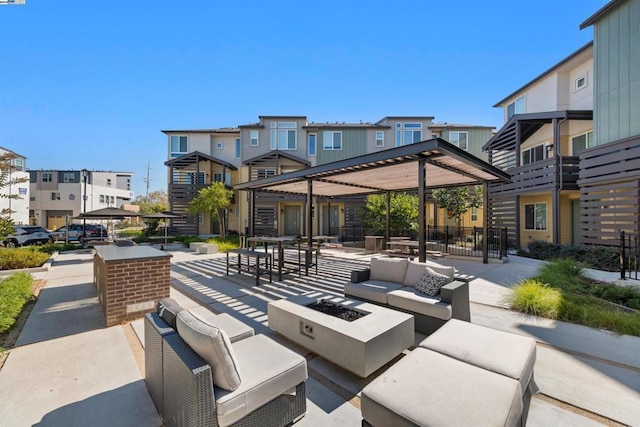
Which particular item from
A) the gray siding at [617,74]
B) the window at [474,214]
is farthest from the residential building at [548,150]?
the window at [474,214]

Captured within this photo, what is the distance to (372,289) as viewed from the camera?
4727 mm

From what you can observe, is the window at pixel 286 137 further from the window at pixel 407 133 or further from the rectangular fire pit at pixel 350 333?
the rectangular fire pit at pixel 350 333

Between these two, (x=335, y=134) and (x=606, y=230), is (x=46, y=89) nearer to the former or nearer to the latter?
(x=335, y=134)

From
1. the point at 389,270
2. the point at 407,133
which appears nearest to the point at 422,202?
the point at 389,270

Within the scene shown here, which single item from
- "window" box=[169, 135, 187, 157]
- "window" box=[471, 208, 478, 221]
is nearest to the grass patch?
"window" box=[471, 208, 478, 221]

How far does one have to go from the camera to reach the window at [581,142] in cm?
1237

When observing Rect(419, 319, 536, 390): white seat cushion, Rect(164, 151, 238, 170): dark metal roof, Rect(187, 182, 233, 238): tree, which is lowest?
Rect(419, 319, 536, 390): white seat cushion

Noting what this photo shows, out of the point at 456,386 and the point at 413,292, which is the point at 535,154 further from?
the point at 456,386

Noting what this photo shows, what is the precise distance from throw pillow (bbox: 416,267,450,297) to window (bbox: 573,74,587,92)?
1513 centimetres

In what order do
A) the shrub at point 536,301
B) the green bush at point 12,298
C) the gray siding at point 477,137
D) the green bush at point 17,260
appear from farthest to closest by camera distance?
the gray siding at point 477,137
the green bush at point 17,260
the shrub at point 536,301
the green bush at point 12,298

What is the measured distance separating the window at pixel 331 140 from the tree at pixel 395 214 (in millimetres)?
8225

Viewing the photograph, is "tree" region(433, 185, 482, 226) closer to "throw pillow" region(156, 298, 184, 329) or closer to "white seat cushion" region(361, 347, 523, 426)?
"white seat cushion" region(361, 347, 523, 426)

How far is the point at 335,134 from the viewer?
22.6 metres

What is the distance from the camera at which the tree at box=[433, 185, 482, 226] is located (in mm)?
17359
